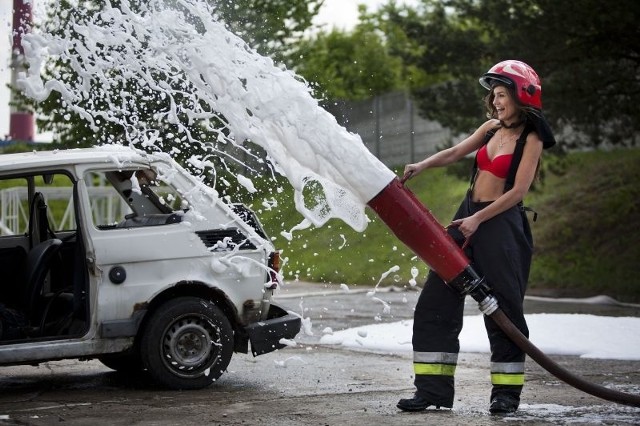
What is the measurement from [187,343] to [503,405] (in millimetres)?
2450

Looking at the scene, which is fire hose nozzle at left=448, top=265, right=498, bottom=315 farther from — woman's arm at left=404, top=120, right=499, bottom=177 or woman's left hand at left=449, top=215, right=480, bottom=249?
woman's arm at left=404, top=120, right=499, bottom=177

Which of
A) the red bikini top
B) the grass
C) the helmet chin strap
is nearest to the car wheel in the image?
the red bikini top

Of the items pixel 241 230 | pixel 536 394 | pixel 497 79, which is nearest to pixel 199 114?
pixel 241 230

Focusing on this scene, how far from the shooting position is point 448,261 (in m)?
6.88

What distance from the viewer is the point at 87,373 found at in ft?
30.8

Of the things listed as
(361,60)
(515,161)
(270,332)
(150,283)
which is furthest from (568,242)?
(361,60)

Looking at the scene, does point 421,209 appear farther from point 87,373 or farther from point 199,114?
A: point 87,373

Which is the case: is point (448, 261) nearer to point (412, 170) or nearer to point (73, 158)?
point (412, 170)

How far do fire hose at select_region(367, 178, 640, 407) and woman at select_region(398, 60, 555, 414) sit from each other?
14cm

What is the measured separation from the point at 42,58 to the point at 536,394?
14.1ft

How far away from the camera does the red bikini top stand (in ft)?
23.5

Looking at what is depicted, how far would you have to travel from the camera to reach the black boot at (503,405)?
6.91 m

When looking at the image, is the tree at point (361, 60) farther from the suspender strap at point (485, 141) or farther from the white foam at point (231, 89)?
the suspender strap at point (485, 141)

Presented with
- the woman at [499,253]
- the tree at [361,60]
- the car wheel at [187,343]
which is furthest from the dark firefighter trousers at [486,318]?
the tree at [361,60]
